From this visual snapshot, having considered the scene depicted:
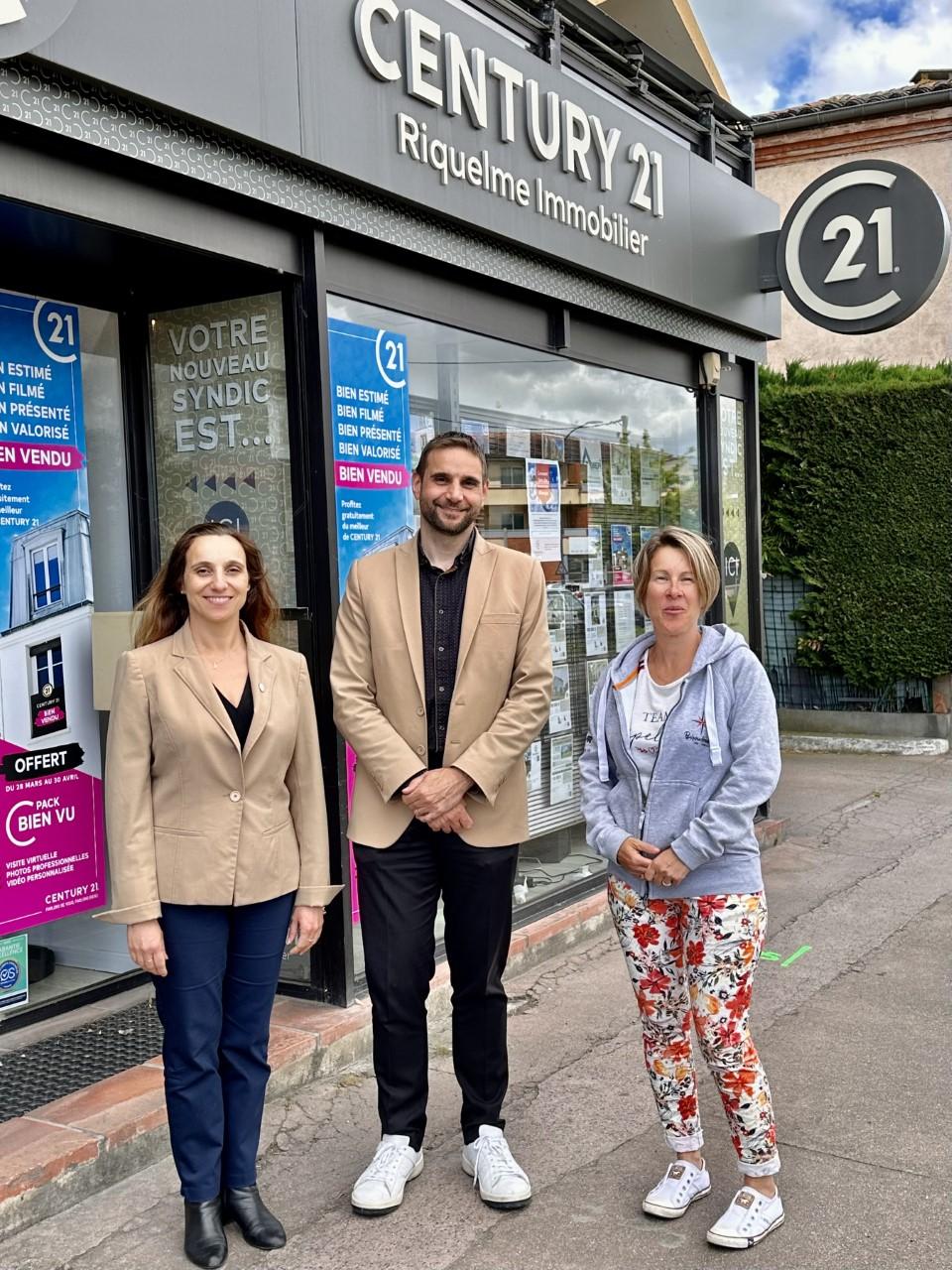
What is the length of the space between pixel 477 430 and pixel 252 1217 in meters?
3.49

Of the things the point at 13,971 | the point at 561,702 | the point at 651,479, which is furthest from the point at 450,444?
the point at 651,479

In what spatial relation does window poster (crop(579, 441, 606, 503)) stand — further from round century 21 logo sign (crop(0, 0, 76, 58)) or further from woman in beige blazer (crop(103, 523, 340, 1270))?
round century 21 logo sign (crop(0, 0, 76, 58))

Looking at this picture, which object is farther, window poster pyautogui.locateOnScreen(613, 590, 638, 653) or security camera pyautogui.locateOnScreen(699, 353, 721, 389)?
security camera pyautogui.locateOnScreen(699, 353, 721, 389)

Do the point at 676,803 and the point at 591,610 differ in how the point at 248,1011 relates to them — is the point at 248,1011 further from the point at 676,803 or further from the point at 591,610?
the point at 591,610

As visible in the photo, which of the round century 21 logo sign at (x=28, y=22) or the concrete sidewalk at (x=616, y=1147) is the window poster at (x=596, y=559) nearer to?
A: the concrete sidewalk at (x=616, y=1147)

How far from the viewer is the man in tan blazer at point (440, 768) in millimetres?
3396

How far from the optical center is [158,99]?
361 centimetres

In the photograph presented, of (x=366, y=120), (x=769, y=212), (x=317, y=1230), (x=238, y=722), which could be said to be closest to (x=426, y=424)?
(x=366, y=120)

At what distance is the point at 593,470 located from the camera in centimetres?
647

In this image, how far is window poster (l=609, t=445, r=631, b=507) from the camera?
6664 mm

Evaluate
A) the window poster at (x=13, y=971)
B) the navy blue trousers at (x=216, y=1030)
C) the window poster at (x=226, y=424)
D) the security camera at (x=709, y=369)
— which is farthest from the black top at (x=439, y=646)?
the security camera at (x=709, y=369)

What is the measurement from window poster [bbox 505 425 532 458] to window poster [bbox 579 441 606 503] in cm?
50

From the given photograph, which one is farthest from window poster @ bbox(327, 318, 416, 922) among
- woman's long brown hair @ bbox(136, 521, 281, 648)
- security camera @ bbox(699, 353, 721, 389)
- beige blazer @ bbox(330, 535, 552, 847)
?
security camera @ bbox(699, 353, 721, 389)

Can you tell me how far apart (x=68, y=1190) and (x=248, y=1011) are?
0.80 meters
